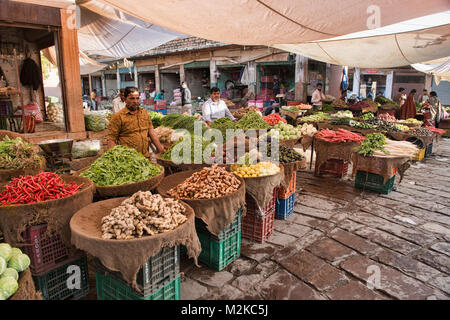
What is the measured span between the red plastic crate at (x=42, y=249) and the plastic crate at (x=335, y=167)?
5786mm

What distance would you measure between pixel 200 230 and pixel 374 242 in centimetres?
239

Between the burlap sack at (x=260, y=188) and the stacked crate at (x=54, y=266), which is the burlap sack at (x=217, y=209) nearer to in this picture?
the burlap sack at (x=260, y=188)

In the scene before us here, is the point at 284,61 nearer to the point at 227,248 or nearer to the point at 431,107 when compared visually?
the point at 431,107

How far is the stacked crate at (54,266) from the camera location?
241 centimetres

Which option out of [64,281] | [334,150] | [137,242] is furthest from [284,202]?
[64,281]

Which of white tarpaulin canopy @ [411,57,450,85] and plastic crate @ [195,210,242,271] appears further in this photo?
white tarpaulin canopy @ [411,57,450,85]

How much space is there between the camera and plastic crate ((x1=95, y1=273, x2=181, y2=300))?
2.33 m

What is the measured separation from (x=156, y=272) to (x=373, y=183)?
507 centimetres

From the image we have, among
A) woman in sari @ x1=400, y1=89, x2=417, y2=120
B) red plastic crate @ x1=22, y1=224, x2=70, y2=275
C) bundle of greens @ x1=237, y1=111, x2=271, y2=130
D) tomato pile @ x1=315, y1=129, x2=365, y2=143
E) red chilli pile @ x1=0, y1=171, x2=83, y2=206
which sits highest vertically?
woman in sari @ x1=400, y1=89, x2=417, y2=120

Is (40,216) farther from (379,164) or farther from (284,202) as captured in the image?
(379,164)

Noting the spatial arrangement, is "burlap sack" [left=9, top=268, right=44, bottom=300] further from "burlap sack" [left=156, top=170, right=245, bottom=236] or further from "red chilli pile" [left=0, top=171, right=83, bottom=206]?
"burlap sack" [left=156, top=170, right=245, bottom=236]

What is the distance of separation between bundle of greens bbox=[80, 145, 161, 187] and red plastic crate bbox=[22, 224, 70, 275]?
732 mm

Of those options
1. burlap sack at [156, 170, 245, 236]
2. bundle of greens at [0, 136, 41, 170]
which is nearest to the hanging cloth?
bundle of greens at [0, 136, 41, 170]

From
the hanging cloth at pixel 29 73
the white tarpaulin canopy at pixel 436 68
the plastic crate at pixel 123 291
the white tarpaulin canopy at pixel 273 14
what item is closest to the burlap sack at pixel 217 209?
the plastic crate at pixel 123 291
